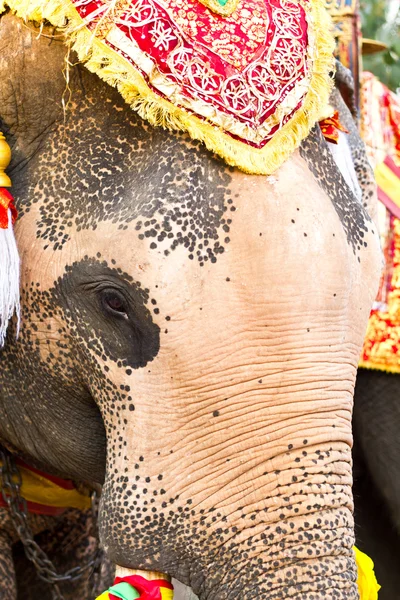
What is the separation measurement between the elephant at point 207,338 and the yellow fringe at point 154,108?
0.02m

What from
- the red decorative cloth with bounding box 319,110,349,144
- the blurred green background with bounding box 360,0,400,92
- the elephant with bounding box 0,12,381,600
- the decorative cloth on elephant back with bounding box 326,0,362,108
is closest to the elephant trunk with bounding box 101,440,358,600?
the elephant with bounding box 0,12,381,600

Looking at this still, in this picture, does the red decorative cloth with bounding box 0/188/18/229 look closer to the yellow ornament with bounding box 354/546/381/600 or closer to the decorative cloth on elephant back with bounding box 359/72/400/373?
the yellow ornament with bounding box 354/546/381/600

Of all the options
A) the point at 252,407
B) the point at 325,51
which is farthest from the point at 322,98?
the point at 252,407

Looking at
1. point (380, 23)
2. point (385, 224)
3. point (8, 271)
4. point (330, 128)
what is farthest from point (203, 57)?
point (380, 23)

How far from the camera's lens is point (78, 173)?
1823mm

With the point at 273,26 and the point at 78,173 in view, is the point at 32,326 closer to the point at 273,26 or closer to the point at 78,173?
the point at 78,173

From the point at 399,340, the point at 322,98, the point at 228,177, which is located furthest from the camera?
the point at 399,340

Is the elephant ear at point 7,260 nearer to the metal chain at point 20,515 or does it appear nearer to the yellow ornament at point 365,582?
the metal chain at point 20,515

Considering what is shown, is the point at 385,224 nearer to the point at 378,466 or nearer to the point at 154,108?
the point at 378,466

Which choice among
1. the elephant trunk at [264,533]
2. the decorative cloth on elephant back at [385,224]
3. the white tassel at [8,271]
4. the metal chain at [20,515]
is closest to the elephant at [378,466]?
the decorative cloth on elephant back at [385,224]

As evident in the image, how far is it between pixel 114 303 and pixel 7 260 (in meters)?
0.20

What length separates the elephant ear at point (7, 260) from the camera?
179 centimetres

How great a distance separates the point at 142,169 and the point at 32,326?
337 millimetres

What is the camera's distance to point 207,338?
5.47ft
